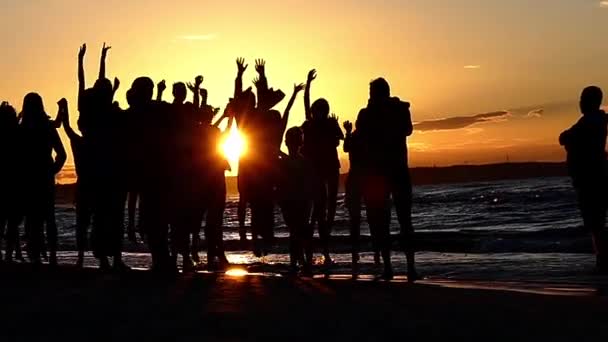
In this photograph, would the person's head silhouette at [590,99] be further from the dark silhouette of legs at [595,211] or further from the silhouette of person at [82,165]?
the silhouette of person at [82,165]

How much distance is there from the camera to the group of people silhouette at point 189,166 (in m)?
9.52

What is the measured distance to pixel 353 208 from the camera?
41.7 feet

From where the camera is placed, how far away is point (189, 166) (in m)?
9.84

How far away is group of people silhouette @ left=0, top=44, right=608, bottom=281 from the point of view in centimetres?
952

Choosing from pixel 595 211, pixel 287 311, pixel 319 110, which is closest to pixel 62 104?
pixel 319 110

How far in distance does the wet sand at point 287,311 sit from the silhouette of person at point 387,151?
111cm

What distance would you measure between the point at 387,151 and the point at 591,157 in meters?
2.86

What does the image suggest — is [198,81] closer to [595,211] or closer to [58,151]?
[58,151]

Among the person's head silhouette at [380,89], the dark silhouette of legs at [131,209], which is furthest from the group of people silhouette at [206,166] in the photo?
the dark silhouette of legs at [131,209]

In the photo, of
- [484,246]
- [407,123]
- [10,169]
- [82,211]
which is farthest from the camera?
[484,246]

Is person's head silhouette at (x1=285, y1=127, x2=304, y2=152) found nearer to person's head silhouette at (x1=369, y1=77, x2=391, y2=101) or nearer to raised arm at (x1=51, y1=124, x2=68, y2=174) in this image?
person's head silhouette at (x1=369, y1=77, x2=391, y2=101)

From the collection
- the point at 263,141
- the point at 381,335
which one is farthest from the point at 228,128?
the point at 381,335

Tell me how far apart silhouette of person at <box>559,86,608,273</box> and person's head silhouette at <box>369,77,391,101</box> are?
262cm

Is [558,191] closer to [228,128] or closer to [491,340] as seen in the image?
[228,128]
